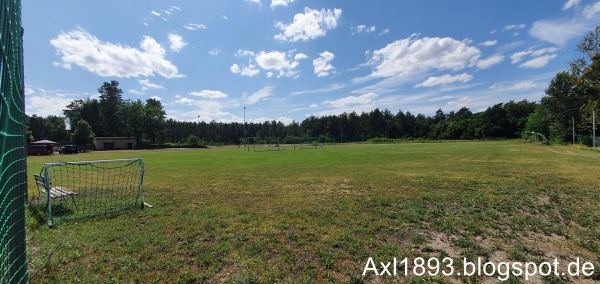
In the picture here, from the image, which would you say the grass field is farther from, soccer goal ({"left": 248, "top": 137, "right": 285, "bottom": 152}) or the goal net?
the goal net

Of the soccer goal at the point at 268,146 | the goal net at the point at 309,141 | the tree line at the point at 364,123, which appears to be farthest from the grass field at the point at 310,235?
the goal net at the point at 309,141

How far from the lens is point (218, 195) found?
8.21 meters

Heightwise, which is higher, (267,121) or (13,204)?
(267,121)

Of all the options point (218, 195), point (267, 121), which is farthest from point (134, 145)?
point (218, 195)

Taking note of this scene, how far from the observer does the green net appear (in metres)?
2.16

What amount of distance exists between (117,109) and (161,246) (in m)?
92.2

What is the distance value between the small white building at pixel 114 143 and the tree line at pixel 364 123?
3116mm

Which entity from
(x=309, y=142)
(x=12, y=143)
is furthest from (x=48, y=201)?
(x=309, y=142)

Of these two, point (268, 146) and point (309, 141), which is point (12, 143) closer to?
point (268, 146)

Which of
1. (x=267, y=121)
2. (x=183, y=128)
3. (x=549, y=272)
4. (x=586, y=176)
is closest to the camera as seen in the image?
(x=549, y=272)

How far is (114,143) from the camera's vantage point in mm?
61875

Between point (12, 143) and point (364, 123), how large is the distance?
105 meters

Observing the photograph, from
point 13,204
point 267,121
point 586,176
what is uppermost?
point 267,121

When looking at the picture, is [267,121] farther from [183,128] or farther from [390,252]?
[390,252]
